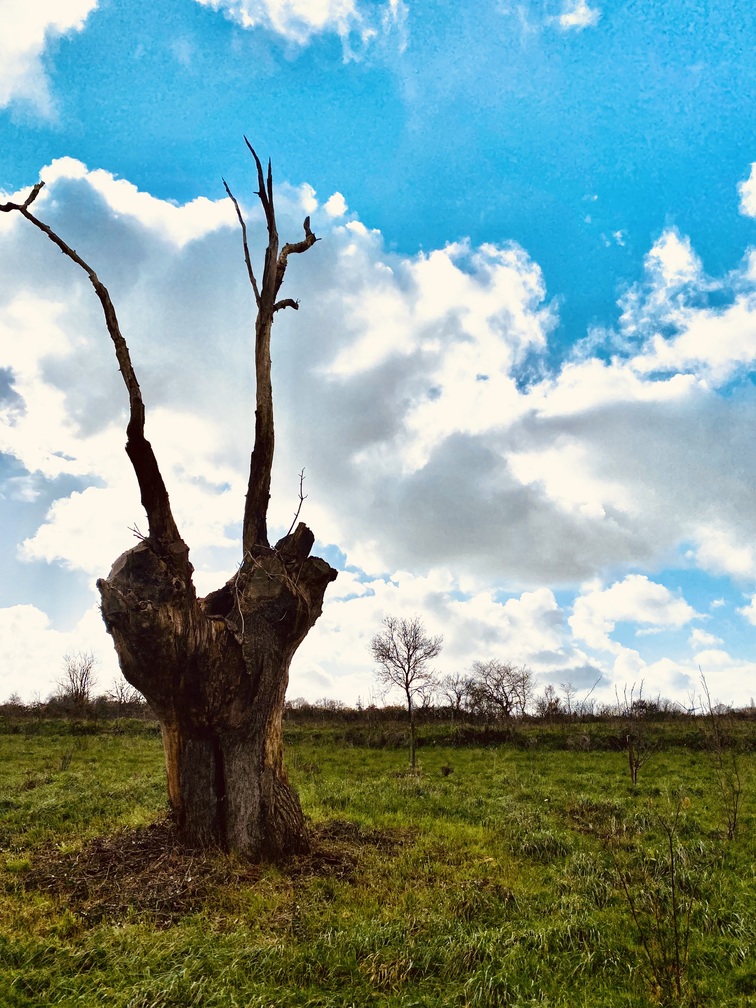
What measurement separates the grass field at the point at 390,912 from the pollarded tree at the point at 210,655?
0.68 metres

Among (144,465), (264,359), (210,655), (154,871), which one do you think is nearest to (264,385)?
(264,359)

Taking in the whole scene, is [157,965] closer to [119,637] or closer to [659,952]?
[119,637]

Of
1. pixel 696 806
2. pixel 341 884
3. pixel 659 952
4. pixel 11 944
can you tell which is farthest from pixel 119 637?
pixel 696 806

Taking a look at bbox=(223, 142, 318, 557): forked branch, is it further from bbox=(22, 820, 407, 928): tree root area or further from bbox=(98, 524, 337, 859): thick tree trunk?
bbox=(22, 820, 407, 928): tree root area

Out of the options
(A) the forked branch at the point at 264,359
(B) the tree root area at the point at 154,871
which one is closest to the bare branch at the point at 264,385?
(A) the forked branch at the point at 264,359

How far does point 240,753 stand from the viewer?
8836mm

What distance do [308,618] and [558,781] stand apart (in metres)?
13.7

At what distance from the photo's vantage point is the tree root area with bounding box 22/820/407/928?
6.89 m

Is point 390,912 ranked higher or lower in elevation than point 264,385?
lower

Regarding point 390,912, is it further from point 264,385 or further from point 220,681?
point 264,385

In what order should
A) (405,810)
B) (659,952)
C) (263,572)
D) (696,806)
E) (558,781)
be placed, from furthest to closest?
(558,781) → (696,806) → (405,810) → (263,572) → (659,952)

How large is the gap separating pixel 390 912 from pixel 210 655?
152 inches

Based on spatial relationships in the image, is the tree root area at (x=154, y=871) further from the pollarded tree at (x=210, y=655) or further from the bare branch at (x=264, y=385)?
the bare branch at (x=264, y=385)

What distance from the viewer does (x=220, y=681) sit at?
28.3 feet
